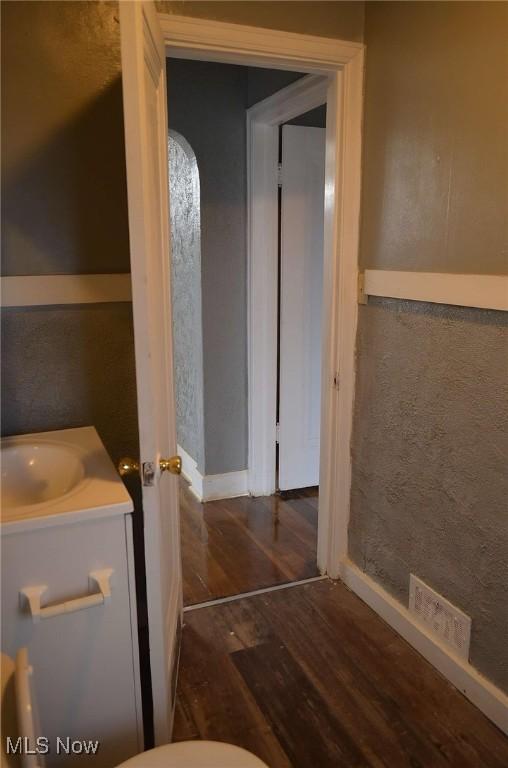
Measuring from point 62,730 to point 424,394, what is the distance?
134 cm

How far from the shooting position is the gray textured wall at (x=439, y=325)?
5.15 ft

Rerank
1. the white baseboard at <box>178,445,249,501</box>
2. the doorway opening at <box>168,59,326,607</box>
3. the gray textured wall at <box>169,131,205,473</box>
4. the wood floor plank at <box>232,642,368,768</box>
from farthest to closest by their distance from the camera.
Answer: the white baseboard at <box>178,445,249,501</box>, the gray textured wall at <box>169,131,205,473</box>, the doorway opening at <box>168,59,326,607</box>, the wood floor plank at <box>232,642,368,768</box>

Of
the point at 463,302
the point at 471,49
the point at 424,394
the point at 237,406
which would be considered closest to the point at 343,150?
the point at 471,49

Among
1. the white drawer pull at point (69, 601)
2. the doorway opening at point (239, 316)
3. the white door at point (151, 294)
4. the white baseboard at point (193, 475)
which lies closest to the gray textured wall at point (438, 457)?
the doorway opening at point (239, 316)

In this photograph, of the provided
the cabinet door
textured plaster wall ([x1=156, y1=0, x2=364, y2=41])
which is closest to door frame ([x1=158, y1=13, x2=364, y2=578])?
textured plaster wall ([x1=156, y1=0, x2=364, y2=41])

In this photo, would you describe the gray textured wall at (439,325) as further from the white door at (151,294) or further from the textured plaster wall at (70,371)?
the textured plaster wall at (70,371)

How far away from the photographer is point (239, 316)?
3055 millimetres

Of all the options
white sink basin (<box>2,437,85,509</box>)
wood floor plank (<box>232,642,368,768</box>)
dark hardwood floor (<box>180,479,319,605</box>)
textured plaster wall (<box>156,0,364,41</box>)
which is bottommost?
wood floor plank (<box>232,642,368,768</box>)

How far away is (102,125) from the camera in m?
1.71

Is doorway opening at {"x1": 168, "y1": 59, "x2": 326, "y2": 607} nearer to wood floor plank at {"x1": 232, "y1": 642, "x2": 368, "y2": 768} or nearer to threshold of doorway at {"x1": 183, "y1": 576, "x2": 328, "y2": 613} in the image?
threshold of doorway at {"x1": 183, "y1": 576, "x2": 328, "y2": 613}

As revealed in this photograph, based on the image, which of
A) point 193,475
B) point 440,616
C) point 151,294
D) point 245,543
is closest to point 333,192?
point 151,294

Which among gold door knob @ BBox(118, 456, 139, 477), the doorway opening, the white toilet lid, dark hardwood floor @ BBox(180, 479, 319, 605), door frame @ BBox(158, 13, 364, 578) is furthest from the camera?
the doorway opening

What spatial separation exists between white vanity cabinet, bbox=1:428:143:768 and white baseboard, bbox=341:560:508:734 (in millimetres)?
1014

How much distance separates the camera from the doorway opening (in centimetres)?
272
